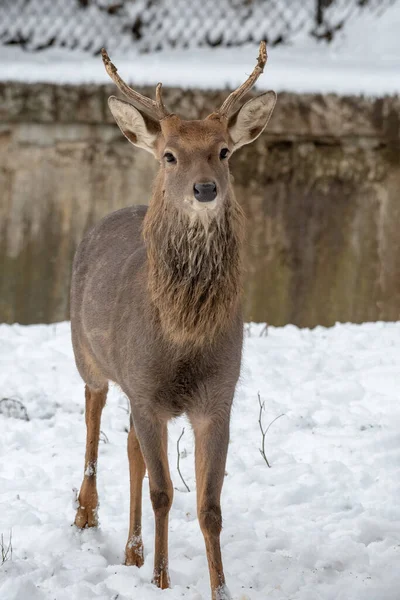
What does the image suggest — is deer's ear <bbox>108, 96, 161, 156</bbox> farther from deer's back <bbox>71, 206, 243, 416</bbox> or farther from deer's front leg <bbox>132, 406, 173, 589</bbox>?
deer's front leg <bbox>132, 406, 173, 589</bbox>

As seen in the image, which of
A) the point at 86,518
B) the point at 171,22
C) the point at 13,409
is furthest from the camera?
the point at 171,22

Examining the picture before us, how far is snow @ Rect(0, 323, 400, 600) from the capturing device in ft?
14.6

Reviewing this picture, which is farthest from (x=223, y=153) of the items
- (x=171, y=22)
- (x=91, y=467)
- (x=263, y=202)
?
(x=171, y=22)

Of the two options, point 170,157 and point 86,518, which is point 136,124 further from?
point 86,518

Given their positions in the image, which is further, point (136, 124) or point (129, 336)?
point (136, 124)

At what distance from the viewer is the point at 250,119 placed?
15.9 ft

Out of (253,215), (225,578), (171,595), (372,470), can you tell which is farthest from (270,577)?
(253,215)

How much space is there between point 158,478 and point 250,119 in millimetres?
1744

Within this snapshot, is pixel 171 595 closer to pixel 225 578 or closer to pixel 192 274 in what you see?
pixel 225 578

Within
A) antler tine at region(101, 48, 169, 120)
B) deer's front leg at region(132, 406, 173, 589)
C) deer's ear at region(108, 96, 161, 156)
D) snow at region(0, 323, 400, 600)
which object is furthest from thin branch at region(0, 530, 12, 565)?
antler tine at region(101, 48, 169, 120)

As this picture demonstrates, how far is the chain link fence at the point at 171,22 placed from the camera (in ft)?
31.7

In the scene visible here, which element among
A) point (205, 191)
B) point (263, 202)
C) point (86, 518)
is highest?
point (205, 191)

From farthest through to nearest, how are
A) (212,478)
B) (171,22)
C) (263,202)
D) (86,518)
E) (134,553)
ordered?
(171,22)
(263,202)
(86,518)
(134,553)
(212,478)

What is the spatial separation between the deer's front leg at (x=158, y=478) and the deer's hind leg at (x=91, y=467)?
0.74 m
